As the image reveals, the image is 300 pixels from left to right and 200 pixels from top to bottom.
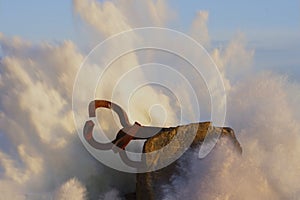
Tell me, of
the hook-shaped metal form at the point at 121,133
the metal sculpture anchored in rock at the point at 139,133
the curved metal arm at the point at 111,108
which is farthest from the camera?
the curved metal arm at the point at 111,108

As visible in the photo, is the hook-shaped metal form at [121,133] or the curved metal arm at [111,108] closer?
the hook-shaped metal form at [121,133]

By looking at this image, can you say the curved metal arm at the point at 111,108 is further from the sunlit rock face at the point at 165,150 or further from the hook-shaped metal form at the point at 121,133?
the sunlit rock face at the point at 165,150

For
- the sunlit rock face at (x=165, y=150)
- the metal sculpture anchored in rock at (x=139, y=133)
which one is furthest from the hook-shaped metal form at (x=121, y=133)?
the sunlit rock face at (x=165, y=150)

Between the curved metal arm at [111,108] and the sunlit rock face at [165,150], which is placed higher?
the curved metal arm at [111,108]

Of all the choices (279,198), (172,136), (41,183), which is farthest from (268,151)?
(41,183)

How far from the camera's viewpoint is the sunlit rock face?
27.6 feet

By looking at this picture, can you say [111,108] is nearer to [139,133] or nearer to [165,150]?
[139,133]

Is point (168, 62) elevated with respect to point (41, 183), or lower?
elevated

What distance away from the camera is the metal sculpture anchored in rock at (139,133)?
336 inches

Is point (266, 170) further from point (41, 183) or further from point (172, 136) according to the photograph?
point (41, 183)

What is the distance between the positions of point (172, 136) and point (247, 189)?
4.79 ft

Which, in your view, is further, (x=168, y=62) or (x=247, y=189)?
(x=168, y=62)

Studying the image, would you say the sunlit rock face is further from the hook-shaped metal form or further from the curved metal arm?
the curved metal arm

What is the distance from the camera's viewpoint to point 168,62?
9.94 metres
